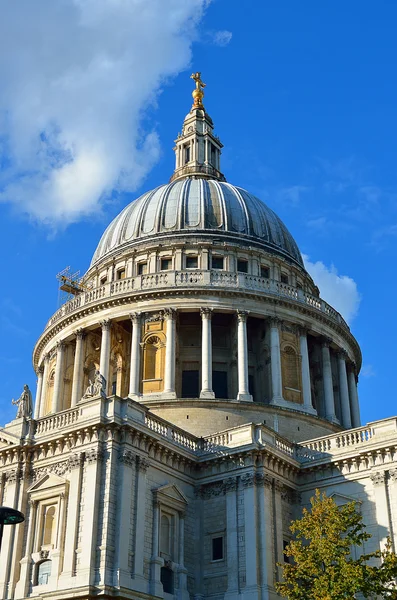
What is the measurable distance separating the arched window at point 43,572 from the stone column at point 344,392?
2424cm

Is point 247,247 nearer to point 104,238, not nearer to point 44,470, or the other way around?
point 104,238

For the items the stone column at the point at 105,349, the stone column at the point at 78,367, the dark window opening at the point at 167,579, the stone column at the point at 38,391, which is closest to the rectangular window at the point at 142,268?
the stone column at the point at 105,349

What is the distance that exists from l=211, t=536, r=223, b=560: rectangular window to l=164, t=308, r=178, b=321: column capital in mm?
16009

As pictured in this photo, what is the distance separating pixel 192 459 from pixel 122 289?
1635 cm

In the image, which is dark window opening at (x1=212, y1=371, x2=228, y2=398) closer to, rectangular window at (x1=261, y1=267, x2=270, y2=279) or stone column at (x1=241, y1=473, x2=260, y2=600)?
rectangular window at (x1=261, y1=267, x2=270, y2=279)

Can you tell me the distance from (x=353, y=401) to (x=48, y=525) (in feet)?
85.3

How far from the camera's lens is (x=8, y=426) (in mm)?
39906

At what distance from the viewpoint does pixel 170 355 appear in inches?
1943

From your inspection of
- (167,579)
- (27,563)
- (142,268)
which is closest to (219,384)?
(142,268)

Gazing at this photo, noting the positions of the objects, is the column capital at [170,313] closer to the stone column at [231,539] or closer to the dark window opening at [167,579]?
the stone column at [231,539]

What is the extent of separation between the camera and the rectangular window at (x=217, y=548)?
1483 inches

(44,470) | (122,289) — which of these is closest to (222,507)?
(44,470)

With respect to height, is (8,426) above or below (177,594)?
above

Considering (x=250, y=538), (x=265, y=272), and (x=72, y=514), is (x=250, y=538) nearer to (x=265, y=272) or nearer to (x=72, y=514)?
(x=72, y=514)
